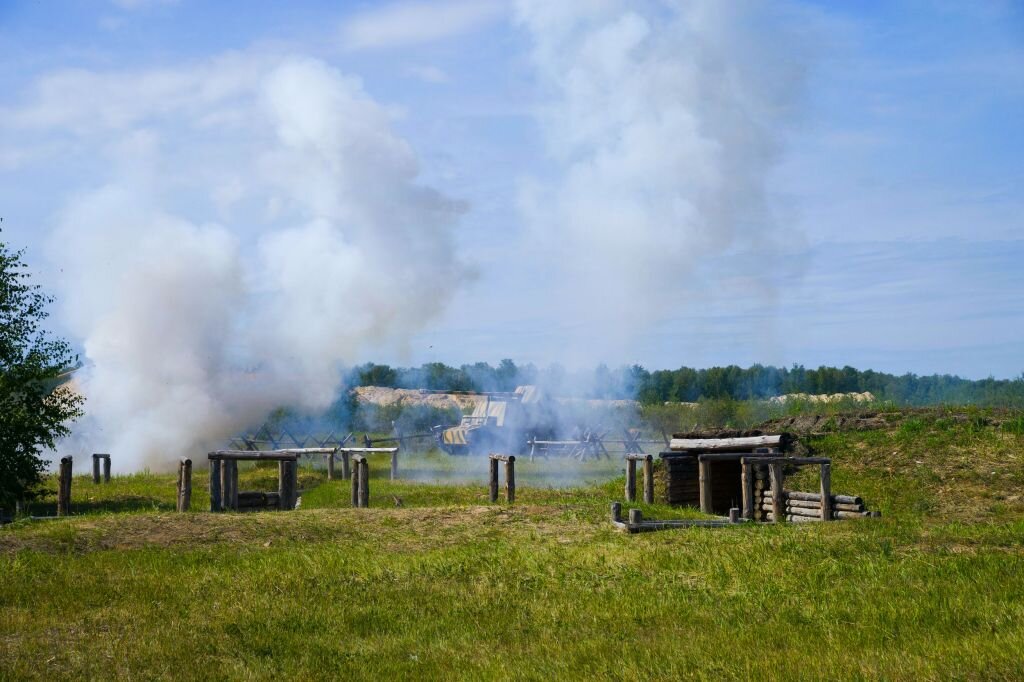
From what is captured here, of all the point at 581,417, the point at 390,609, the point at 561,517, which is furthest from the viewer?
the point at 581,417

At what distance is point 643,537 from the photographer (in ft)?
64.2

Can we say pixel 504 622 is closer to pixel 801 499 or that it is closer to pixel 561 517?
pixel 561 517

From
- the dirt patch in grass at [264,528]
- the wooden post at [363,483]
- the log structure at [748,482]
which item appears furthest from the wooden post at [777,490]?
the wooden post at [363,483]

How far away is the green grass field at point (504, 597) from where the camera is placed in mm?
11500

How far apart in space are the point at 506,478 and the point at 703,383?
8657 cm

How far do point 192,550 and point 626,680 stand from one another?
10740mm

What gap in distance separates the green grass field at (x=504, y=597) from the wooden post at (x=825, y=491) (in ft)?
5.65

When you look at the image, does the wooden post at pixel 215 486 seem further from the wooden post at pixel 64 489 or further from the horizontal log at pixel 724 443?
the horizontal log at pixel 724 443

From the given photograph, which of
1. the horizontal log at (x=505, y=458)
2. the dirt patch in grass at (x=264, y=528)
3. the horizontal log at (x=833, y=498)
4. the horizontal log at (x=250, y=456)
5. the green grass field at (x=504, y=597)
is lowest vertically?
the green grass field at (x=504, y=597)

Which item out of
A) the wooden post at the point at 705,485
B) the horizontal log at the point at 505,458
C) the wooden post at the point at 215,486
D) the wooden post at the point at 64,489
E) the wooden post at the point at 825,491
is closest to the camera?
the wooden post at the point at 825,491

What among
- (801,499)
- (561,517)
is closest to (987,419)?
(801,499)

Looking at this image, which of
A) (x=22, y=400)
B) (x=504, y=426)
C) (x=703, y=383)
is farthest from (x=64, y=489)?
(x=703, y=383)

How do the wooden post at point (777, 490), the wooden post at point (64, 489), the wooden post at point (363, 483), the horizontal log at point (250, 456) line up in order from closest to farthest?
the wooden post at point (777, 490), the horizontal log at point (250, 456), the wooden post at point (363, 483), the wooden post at point (64, 489)

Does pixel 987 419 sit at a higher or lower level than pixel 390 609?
higher
